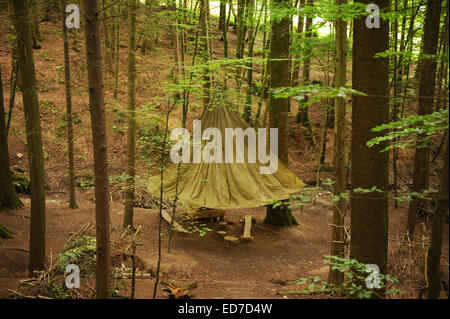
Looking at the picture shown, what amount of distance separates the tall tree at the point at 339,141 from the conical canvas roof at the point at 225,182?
2.52 m

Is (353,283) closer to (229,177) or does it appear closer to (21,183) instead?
(229,177)

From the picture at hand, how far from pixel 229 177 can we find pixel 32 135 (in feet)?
12.9

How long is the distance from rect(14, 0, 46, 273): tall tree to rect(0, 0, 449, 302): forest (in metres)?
0.02

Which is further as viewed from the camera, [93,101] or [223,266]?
[223,266]

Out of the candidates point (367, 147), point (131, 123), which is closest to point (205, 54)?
point (131, 123)

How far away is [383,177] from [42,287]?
4.21 metres

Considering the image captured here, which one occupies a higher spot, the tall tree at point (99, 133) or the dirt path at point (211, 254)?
the tall tree at point (99, 133)

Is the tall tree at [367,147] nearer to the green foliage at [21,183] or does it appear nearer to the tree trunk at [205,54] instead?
the tree trunk at [205,54]

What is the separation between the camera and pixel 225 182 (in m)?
7.12

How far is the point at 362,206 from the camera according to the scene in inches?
132

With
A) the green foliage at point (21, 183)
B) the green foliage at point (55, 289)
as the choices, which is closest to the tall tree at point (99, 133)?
the green foliage at point (55, 289)

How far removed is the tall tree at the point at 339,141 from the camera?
4.03m
